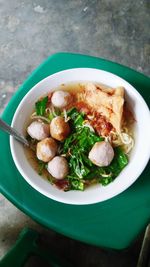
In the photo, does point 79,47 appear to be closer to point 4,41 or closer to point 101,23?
point 101,23

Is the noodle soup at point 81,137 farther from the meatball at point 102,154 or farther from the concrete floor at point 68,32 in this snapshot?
the concrete floor at point 68,32

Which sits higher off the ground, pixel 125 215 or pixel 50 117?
pixel 50 117

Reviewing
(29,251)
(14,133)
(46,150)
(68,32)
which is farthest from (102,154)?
(68,32)

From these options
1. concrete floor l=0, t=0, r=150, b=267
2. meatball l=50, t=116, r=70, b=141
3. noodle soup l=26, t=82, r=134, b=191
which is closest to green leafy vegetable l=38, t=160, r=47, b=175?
noodle soup l=26, t=82, r=134, b=191

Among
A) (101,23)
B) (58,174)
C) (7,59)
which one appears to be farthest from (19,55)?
(58,174)

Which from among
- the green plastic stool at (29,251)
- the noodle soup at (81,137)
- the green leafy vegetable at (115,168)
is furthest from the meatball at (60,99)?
the green plastic stool at (29,251)

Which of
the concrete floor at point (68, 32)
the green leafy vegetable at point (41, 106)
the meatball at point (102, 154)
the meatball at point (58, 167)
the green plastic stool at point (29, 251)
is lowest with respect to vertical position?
the green plastic stool at point (29, 251)

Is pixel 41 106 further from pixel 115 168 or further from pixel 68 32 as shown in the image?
pixel 68 32
